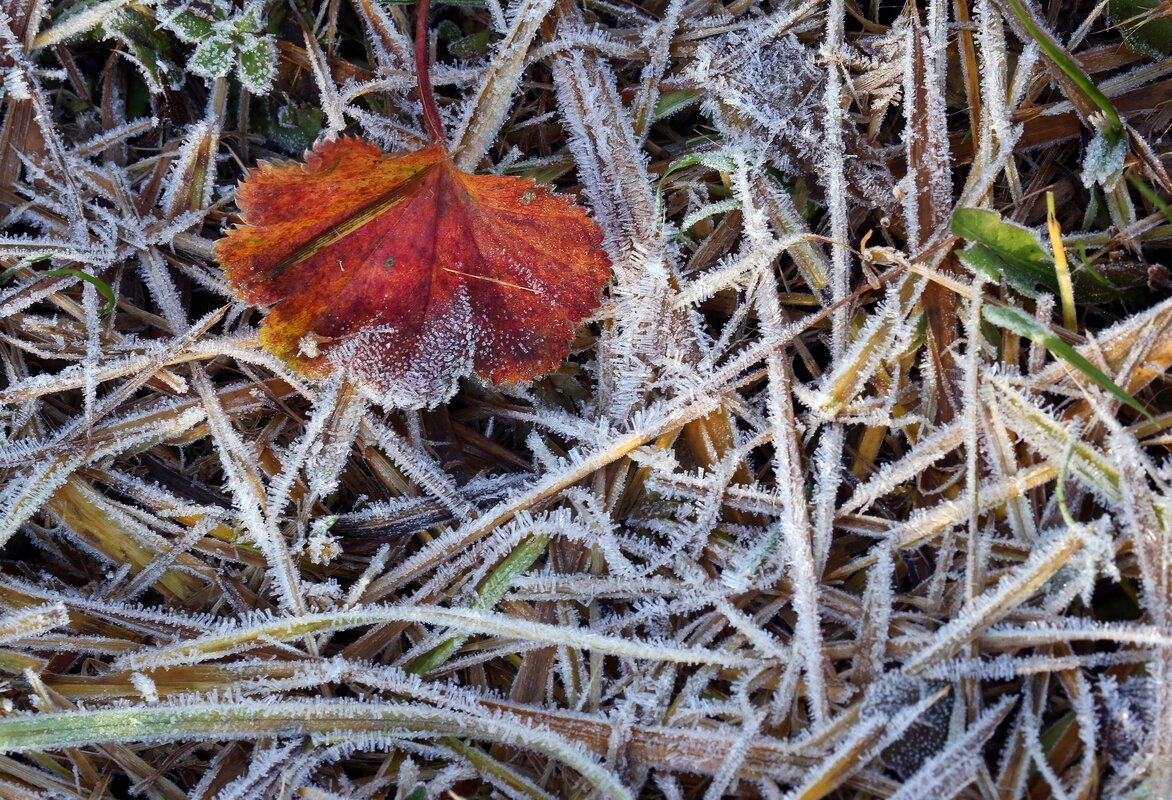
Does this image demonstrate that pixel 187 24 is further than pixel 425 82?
Yes

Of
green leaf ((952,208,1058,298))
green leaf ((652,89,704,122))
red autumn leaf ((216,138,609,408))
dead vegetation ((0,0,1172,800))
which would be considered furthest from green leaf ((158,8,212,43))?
green leaf ((952,208,1058,298))

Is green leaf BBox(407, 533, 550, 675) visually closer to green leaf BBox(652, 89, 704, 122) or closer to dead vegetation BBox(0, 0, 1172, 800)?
dead vegetation BBox(0, 0, 1172, 800)

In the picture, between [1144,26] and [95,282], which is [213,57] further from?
[1144,26]

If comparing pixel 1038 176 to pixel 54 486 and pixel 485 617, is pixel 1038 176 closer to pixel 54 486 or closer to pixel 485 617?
pixel 485 617

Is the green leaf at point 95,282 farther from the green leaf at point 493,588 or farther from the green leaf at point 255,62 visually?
the green leaf at point 493,588

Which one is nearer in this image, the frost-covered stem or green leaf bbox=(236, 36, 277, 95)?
the frost-covered stem

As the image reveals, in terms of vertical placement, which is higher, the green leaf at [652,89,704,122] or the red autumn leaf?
the green leaf at [652,89,704,122]

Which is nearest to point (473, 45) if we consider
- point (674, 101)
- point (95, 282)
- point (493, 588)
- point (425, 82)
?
point (425, 82)

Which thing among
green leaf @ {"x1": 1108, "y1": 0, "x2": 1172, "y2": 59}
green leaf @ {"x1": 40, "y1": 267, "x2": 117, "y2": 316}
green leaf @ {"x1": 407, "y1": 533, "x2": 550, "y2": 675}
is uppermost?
green leaf @ {"x1": 1108, "y1": 0, "x2": 1172, "y2": 59}
